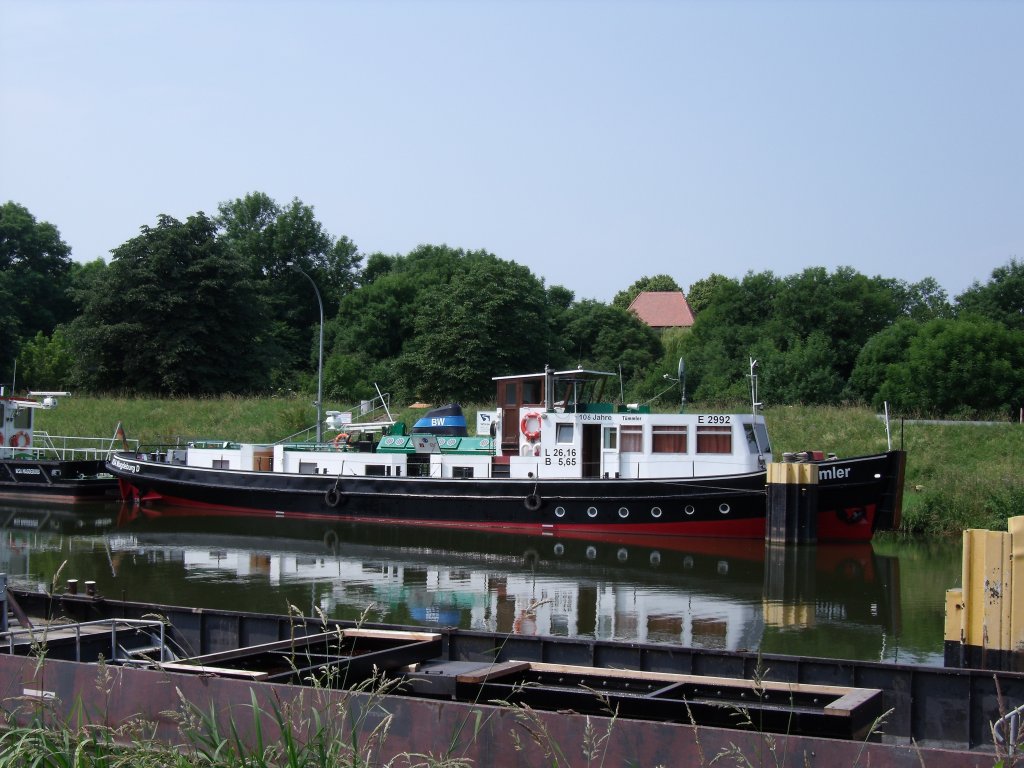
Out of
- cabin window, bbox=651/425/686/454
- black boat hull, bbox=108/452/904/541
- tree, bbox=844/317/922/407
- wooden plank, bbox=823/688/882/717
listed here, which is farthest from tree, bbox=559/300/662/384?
wooden plank, bbox=823/688/882/717

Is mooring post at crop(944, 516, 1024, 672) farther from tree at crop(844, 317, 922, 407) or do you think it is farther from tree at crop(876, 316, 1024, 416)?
tree at crop(844, 317, 922, 407)

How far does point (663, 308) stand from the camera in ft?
260

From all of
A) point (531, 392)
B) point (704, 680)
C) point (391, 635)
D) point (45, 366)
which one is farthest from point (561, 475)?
point (45, 366)

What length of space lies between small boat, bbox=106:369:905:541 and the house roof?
49.8m

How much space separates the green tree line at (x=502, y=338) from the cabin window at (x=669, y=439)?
17.6 m

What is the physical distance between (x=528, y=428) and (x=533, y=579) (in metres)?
7.10

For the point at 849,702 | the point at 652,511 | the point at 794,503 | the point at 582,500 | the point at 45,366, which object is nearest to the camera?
the point at 849,702

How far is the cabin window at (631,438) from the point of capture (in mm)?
24828

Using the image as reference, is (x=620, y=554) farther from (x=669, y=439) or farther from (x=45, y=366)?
(x=45, y=366)

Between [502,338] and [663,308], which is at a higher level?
[663,308]

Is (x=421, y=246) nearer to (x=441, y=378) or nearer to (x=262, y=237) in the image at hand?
(x=262, y=237)

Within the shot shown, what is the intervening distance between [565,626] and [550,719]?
33.4 feet

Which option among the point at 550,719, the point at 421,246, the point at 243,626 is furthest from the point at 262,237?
the point at 550,719

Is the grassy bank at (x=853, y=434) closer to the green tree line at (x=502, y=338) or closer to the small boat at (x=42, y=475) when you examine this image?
the green tree line at (x=502, y=338)
